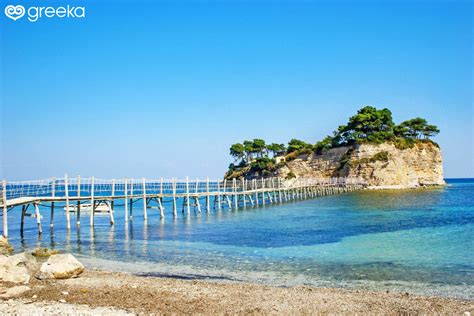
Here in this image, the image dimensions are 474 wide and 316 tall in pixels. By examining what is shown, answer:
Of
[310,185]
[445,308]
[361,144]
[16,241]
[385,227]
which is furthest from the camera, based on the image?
[361,144]

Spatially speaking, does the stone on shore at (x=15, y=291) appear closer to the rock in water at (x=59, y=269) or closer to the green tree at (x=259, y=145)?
the rock in water at (x=59, y=269)

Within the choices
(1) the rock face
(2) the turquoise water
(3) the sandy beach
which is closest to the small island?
(1) the rock face

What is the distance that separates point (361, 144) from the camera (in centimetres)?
7294

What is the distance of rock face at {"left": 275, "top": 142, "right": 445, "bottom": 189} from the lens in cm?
7200

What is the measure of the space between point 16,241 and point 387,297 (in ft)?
65.8

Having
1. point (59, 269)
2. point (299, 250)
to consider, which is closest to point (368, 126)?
point (299, 250)

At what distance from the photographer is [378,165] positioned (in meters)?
72.1

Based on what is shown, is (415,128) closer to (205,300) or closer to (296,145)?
(296,145)

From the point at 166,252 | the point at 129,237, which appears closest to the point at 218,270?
the point at 166,252

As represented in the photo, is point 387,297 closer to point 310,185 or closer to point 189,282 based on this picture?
point 189,282

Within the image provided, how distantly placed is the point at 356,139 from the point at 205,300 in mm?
68273

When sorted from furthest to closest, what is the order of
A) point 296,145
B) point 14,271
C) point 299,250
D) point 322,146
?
1. point 296,145
2. point 322,146
3. point 299,250
4. point 14,271

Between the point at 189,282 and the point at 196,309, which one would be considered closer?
the point at 196,309

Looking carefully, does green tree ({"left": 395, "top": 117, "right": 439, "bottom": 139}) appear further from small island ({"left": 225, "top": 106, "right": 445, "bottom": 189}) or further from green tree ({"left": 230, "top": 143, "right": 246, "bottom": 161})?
green tree ({"left": 230, "top": 143, "right": 246, "bottom": 161})
